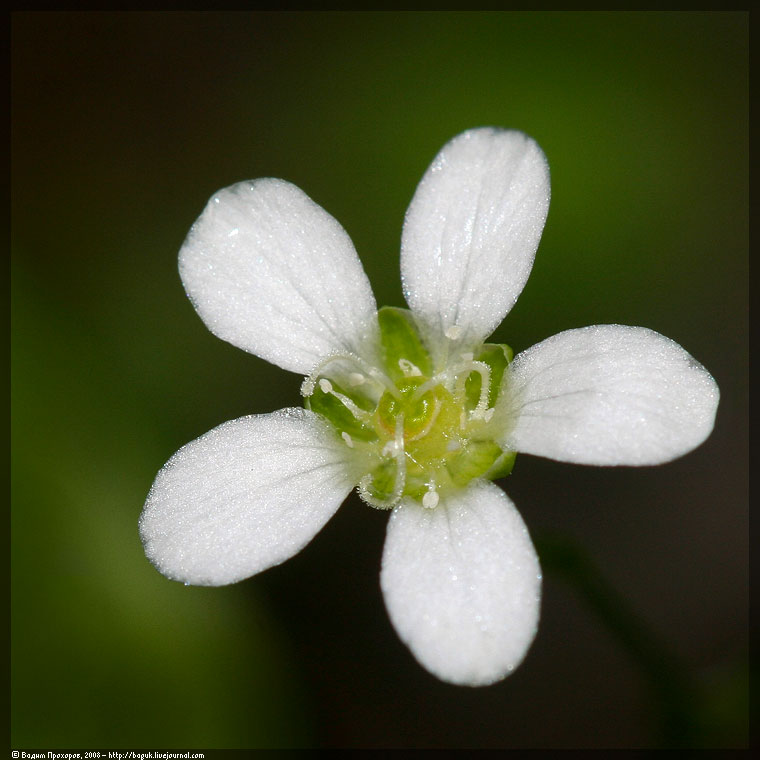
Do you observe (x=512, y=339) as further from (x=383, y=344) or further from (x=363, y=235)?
(x=383, y=344)

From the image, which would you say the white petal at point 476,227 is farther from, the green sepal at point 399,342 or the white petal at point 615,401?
the white petal at point 615,401

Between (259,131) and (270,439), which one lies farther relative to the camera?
(259,131)

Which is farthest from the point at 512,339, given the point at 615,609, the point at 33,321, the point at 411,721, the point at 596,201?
the point at 33,321

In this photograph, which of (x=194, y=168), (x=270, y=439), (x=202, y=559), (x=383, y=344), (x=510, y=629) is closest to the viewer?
(x=510, y=629)

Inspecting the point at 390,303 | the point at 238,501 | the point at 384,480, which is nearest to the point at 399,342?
the point at 384,480

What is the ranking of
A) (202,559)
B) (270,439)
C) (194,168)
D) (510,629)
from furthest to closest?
(194,168) → (270,439) → (202,559) → (510,629)

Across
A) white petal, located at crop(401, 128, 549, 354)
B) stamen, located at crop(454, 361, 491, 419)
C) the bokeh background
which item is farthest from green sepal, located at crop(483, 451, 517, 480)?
the bokeh background

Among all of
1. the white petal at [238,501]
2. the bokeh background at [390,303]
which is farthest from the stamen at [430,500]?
the bokeh background at [390,303]
